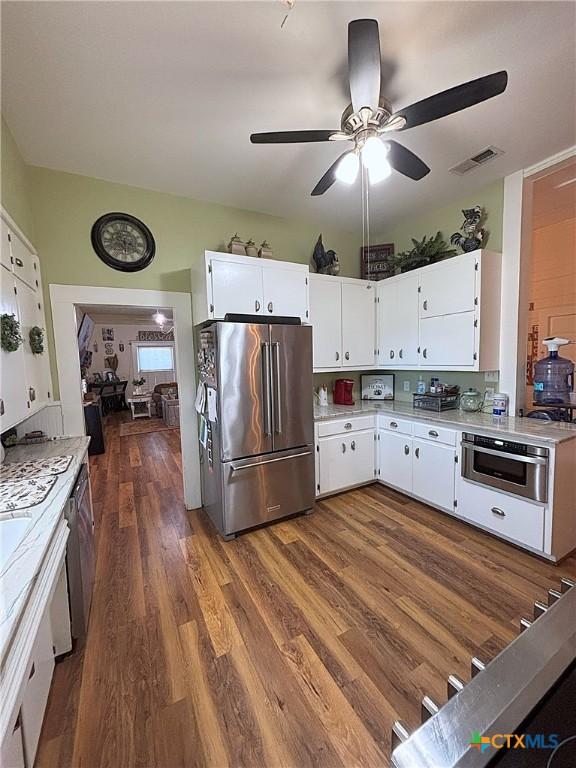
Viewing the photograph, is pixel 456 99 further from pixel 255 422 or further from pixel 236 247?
pixel 255 422

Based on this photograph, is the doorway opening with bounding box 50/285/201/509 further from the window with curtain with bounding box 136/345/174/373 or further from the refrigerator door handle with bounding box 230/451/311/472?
the refrigerator door handle with bounding box 230/451/311/472

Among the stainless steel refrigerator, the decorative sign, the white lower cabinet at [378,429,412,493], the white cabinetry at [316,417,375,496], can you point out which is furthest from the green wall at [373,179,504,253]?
the decorative sign

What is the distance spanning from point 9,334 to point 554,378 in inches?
161

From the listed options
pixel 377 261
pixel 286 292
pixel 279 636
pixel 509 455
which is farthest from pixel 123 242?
pixel 509 455

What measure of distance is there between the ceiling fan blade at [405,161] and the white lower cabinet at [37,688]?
105 inches

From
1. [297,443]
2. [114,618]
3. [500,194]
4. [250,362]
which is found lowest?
[114,618]

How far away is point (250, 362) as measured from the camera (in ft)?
8.51

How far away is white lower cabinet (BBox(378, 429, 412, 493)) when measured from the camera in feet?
10.3

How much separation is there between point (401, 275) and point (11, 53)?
3187mm

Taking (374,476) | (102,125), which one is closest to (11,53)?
(102,125)

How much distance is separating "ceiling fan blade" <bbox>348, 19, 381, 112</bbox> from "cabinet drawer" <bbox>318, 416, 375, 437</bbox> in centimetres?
236

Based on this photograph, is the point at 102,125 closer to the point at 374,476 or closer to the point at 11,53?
the point at 11,53

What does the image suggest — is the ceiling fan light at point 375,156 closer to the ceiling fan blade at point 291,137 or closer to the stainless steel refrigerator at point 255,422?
the ceiling fan blade at point 291,137

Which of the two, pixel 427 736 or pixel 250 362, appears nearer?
pixel 427 736
